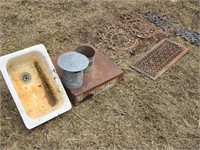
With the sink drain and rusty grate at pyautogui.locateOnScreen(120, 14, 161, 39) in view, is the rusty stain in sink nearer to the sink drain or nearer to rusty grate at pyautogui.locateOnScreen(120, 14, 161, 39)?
the sink drain

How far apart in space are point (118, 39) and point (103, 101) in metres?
1.05

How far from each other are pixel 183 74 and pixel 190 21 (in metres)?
1.14

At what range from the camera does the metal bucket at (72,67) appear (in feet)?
8.14

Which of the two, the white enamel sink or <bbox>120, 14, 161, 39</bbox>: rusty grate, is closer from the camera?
the white enamel sink

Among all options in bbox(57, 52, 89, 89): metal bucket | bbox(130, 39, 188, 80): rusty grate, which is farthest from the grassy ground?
bbox(57, 52, 89, 89): metal bucket

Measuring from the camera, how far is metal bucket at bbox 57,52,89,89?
2.48 metres

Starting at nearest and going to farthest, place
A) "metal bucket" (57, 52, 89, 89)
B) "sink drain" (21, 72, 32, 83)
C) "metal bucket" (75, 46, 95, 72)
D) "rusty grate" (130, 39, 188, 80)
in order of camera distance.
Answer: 1. "metal bucket" (57, 52, 89, 89)
2. "sink drain" (21, 72, 32, 83)
3. "metal bucket" (75, 46, 95, 72)
4. "rusty grate" (130, 39, 188, 80)

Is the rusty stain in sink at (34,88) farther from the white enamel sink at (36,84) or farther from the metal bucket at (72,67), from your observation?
the metal bucket at (72,67)

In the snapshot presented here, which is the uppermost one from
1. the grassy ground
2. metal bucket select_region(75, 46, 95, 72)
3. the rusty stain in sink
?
metal bucket select_region(75, 46, 95, 72)

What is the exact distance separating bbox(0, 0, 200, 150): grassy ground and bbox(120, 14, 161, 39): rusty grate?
152 millimetres

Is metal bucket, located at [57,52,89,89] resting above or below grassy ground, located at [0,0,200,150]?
above

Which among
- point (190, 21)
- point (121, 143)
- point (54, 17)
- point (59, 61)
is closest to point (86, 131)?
point (121, 143)

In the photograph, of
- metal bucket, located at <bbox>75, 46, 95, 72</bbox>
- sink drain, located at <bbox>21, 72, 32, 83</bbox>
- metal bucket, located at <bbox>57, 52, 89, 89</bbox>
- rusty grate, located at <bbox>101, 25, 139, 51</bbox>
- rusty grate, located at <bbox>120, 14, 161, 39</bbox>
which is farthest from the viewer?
rusty grate, located at <bbox>120, 14, 161, 39</bbox>

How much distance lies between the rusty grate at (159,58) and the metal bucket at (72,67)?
0.85 meters
